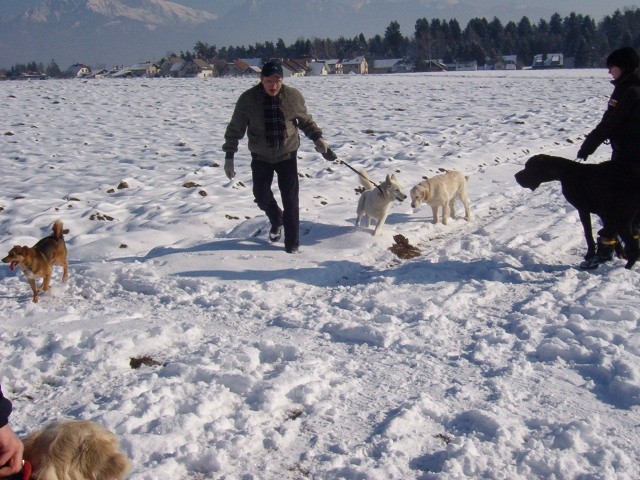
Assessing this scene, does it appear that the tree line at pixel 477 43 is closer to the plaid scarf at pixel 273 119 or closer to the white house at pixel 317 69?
the white house at pixel 317 69

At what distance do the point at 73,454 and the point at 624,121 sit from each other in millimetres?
5580

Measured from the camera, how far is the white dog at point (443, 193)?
7.54 metres

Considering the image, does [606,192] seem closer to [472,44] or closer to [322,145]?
[322,145]

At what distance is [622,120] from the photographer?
18.4 feet

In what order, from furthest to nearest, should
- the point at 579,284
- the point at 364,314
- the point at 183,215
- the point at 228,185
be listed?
the point at 228,185
the point at 183,215
the point at 579,284
the point at 364,314

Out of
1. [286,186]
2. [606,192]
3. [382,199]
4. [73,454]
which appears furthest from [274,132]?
[73,454]

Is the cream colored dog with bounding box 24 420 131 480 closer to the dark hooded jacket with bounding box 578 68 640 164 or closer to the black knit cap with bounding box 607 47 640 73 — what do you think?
the dark hooded jacket with bounding box 578 68 640 164

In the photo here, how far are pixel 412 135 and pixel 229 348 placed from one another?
41.2 ft

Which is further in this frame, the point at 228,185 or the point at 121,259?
the point at 228,185

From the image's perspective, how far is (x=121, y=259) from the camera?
639cm

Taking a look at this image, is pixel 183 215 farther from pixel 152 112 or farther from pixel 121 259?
pixel 152 112

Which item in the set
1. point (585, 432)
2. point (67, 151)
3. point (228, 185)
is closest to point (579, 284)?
point (585, 432)

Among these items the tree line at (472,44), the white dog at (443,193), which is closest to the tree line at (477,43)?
the tree line at (472,44)

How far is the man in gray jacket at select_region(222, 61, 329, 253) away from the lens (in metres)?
6.12
